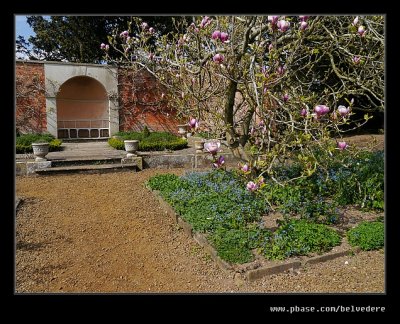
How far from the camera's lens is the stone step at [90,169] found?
22.7 feet

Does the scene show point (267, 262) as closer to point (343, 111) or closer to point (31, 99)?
point (343, 111)

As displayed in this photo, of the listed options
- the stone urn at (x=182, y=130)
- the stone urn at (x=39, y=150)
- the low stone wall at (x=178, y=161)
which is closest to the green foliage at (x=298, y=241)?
the low stone wall at (x=178, y=161)

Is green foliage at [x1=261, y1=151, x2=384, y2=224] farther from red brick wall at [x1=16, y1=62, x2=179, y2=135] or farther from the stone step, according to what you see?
red brick wall at [x1=16, y1=62, x2=179, y2=135]

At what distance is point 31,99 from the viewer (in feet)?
40.5

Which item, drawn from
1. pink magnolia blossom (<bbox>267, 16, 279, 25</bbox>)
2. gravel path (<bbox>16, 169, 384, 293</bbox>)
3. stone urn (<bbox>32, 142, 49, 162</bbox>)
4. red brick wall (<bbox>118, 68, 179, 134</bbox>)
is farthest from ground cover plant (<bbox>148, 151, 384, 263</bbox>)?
red brick wall (<bbox>118, 68, 179, 134</bbox>)

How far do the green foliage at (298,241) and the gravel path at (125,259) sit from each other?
198 millimetres

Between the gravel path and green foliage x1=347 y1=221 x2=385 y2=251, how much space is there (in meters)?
0.09

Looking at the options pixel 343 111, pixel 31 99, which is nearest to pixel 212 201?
pixel 343 111

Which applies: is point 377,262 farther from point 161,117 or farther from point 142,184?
point 161,117

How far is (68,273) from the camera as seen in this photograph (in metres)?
3.15

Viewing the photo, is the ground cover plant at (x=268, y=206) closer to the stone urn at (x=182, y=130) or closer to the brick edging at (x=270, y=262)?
the brick edging at (x=270, y=262)

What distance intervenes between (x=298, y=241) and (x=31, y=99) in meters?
12.0

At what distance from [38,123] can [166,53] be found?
8919mm

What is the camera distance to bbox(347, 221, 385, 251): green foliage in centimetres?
344
